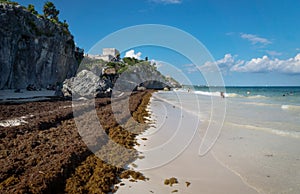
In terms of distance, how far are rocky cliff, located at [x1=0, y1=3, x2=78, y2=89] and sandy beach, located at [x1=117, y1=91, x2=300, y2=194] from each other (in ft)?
63.0

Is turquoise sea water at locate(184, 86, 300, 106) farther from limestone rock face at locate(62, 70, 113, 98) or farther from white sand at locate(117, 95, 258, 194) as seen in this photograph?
white sand at locate(117, 95, 258, 194)

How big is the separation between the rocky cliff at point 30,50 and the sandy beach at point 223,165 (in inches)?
756

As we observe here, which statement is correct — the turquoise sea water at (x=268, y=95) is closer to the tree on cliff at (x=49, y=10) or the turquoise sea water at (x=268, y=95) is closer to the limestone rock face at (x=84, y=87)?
the limestone rock face at (x=84, y=87)

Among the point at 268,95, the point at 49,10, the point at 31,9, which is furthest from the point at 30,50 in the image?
the point at 268,95

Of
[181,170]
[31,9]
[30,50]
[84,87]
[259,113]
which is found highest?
[31,9]

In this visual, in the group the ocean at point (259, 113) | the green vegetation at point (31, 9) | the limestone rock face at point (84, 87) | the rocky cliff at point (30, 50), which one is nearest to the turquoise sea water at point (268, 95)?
the ocean at point (259, 113)

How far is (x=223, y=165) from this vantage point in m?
4.25

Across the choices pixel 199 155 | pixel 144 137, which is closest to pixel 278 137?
pixel 199 155

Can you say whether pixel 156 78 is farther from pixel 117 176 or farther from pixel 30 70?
pixel 117 176

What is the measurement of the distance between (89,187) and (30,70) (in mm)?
25419

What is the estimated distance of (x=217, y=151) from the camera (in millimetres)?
5125

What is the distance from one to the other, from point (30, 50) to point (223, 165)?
26.1 m

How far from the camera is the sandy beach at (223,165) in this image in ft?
11.0

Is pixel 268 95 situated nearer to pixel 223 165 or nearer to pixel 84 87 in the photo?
pixel 84 87
